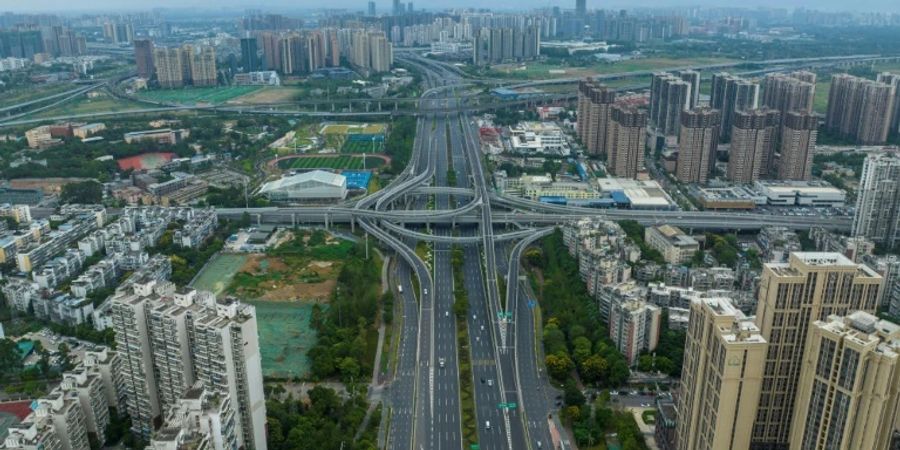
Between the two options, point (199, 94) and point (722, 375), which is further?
point (199, 94)

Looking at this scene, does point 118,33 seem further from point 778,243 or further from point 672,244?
point 778,243

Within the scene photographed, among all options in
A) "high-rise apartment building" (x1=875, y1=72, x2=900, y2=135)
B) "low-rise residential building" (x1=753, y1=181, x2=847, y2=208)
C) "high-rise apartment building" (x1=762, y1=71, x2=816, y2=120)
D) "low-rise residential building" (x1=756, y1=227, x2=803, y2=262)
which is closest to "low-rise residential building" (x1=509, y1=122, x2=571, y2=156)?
"high-rise apartment building" (x1=762, y1=71, x2=816, y2=120)

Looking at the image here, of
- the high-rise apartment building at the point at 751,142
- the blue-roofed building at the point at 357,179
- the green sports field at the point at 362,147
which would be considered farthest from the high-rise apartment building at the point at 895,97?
the blue-roofed building at the point at 357,179

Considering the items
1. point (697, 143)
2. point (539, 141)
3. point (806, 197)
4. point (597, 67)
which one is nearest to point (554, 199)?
point (697, 143)

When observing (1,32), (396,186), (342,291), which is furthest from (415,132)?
(1,32)

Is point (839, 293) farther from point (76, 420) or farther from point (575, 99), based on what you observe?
point (575, 99)

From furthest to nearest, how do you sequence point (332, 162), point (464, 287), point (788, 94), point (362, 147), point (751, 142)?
point (362, 147) < point (788, 94) < point (332, 162) < point (751, 142) < point (464, 287)
